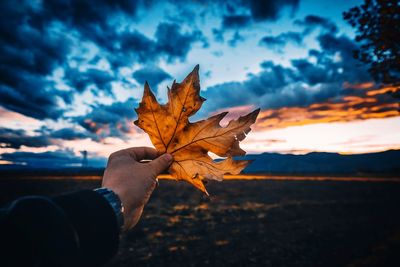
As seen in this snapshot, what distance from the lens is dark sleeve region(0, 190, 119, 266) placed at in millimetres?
786

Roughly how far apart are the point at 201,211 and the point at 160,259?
7.78 meters

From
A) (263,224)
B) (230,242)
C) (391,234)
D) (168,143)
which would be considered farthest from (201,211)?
(168,143)

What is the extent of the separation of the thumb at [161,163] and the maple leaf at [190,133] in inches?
2.2

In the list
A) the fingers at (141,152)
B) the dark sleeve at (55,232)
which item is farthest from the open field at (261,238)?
the dark sleeve at (55,232)

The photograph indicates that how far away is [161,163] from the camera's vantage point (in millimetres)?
1622

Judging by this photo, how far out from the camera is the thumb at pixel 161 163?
159cm

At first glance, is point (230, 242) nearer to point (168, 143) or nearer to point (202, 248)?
point (202, 248)

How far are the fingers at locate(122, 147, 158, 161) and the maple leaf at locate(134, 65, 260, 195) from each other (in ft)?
0.20

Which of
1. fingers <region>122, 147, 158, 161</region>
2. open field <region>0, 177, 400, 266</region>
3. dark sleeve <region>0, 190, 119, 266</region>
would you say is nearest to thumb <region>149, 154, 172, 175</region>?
fingers <region>122, 147, 158, 161</region>

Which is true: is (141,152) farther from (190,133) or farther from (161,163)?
(190,133)

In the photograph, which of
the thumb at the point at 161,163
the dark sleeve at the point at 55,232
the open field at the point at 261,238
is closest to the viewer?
the dark sleeve at the point at 55,232

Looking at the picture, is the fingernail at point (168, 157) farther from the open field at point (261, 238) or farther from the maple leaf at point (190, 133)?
the open field at point (261, 238)

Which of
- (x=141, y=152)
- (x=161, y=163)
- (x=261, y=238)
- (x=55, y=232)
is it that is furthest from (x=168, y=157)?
(x=261, y=238)

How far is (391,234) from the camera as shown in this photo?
10.6m
